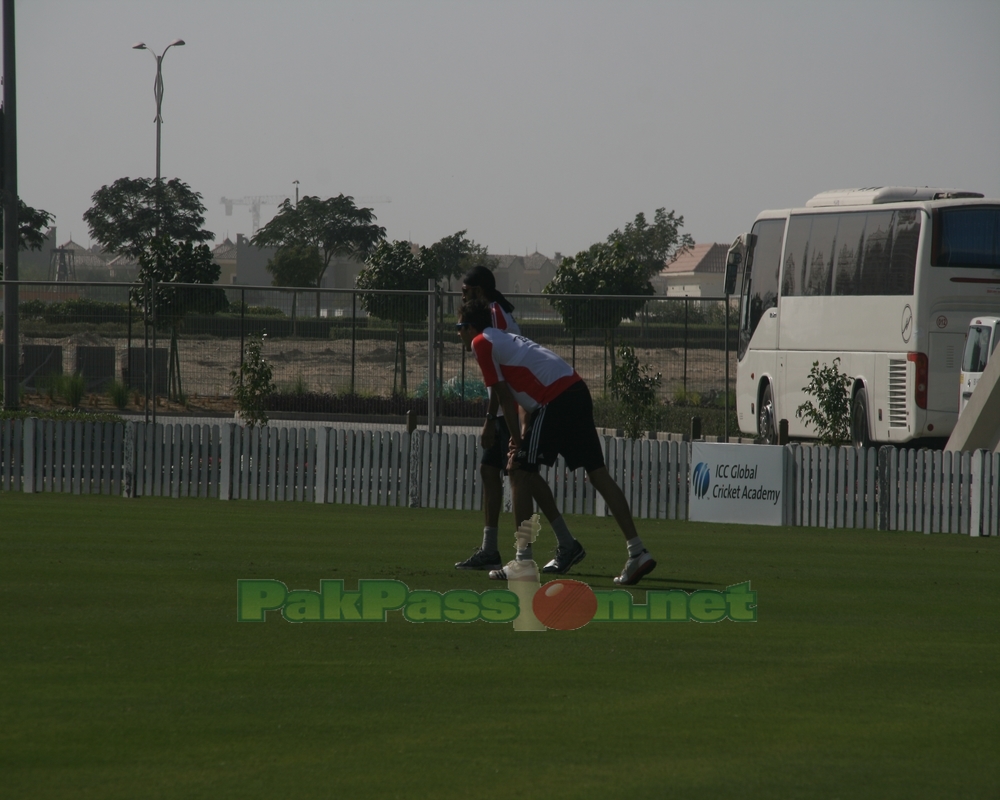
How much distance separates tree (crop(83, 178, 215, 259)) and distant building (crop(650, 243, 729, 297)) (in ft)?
174

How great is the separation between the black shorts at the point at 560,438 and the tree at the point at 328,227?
80.7 m

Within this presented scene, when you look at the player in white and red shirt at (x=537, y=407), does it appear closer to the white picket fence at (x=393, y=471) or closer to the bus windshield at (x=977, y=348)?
the white picket fence at (x=393, y=471)

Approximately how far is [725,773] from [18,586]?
4.70 m

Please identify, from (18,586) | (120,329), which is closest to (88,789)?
(18,586)

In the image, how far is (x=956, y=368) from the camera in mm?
18047

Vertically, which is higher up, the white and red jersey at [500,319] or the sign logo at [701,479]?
the white and red jersey at [500,319]

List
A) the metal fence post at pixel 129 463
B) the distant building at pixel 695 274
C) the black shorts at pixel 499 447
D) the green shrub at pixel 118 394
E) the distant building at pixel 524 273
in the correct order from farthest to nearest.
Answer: the distant building at pixel 524 273 → the distant building at pixel 695 274 → the green shrub at pixel 118 394 → the metal fence post at pixel 129 463 → the black shorts at pixel 499 447

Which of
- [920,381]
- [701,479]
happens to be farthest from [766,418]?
[701,479]

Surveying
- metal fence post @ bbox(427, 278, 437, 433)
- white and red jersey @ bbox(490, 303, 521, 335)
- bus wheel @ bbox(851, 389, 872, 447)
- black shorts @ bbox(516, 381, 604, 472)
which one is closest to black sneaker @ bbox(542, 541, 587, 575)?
black shorts @ bbox(516, 381, 604, 472)

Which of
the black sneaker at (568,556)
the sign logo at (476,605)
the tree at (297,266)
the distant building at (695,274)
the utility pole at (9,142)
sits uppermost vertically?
the distant building at (695,274)

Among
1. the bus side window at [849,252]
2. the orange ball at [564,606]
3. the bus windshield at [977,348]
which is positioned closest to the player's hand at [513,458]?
the orange ball at [564,606]

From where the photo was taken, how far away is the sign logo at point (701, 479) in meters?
Answer: 14.5

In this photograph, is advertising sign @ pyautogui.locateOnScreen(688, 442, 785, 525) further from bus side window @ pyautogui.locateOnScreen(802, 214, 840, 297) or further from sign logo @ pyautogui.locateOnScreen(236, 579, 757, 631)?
sign logo @ pyautogui.locateOnScreen(236, 579, 757, 631)

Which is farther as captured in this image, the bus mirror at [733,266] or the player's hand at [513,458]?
the bus mirror at [733,266]
